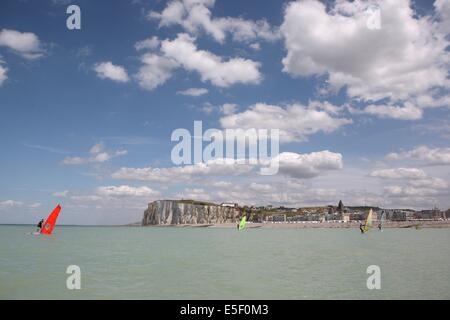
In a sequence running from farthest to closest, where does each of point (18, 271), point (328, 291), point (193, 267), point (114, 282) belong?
point (193, 267) → point (18, 271) → point (114, 282) → point (328, 291)

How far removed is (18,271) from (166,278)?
1480cm

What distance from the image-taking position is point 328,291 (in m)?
24.7
